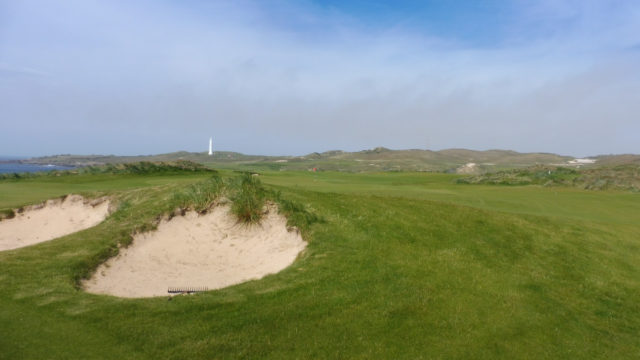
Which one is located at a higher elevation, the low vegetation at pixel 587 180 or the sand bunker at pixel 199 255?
the low vegetation at pixel 587 180

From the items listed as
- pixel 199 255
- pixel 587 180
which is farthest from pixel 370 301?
pixel 587 180

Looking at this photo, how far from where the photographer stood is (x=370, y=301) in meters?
8.15

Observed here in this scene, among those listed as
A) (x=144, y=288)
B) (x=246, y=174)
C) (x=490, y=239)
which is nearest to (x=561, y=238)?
(x=490, y=239)

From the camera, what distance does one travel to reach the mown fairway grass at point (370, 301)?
648 cm

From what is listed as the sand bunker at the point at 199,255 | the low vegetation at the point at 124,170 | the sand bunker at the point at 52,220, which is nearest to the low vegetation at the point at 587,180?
the low vegetation at the point at 124,170

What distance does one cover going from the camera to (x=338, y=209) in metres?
Answer: 14.0

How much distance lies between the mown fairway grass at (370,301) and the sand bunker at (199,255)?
72 cm

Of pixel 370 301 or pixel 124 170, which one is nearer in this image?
pixel 370 301

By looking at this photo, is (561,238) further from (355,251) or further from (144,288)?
(144,288)

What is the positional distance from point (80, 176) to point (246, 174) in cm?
2225

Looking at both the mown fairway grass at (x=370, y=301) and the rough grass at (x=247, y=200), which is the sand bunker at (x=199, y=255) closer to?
the rough grass at (x=247, y=200)

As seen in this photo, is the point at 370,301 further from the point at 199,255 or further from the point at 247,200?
the point at 247,200

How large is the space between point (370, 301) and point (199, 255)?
6.43 m

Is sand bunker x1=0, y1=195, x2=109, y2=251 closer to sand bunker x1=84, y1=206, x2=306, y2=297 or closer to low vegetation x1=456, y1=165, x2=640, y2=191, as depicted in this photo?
sand bunker x1=84, y1=206, x2=306, y2=297
